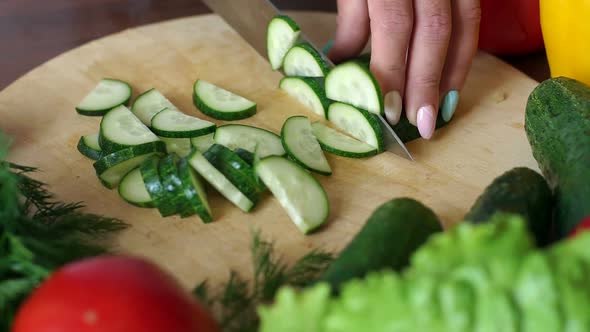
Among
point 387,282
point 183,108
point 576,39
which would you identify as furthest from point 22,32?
point 387,282

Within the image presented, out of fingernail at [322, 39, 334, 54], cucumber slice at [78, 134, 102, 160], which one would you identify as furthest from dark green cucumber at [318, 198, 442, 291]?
fingernail at [322, 39, 334, 54]

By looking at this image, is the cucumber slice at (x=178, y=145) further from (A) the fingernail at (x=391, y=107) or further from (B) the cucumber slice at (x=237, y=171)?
(A) the fingernail at (x=391, y=107)

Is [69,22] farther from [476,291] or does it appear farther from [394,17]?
[476,291]

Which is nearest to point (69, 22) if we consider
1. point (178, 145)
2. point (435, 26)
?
point (178, 145)

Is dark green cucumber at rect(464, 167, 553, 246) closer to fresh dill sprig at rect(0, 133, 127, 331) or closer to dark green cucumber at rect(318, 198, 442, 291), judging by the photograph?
dark green cucumber at rect(318, 198, 442, 291)

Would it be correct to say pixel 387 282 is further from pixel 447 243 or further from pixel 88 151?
pixel 88 151

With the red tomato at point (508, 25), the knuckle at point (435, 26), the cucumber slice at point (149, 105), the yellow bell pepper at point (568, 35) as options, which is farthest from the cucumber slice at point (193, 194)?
the red tomato at point (508, 25)
